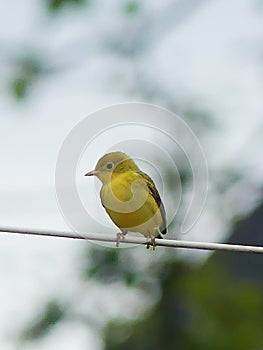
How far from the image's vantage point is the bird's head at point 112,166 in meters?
5.91

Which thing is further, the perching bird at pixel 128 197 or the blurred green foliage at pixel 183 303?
the blurred green foliage at pixel 183 303

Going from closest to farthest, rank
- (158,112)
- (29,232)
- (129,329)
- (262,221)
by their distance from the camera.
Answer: (29,232) → (158,112) → (129,329) → (262,221)

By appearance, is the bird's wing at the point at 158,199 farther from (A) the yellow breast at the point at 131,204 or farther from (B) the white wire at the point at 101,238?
(B) the white wire at the point at 101,238

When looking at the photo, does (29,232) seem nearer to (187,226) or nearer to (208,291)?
(187,226)

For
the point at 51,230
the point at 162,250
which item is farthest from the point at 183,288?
the point at 51,230

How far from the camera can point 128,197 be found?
5973mm

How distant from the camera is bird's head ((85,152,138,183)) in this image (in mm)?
5906

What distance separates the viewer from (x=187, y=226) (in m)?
7.21

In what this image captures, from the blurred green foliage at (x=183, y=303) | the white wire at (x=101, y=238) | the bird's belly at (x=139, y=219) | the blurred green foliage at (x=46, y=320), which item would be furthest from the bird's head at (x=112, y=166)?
the blurred green foliage at (x=46, y=320)

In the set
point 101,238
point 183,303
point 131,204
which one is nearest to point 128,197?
point 131,204

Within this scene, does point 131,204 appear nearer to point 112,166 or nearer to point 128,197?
point 128,197

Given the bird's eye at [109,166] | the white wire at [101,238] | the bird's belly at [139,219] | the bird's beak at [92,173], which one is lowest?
the white wire at [101,238]

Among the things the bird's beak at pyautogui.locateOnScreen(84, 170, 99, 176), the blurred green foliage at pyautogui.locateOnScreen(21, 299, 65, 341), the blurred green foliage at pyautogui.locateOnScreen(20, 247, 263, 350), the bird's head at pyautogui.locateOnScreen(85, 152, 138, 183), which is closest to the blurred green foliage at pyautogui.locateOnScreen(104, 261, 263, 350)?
the blurred green foliage at pyautogui.locateOnScreen(20, 247, 263, 350)

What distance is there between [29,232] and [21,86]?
3.20 metres
